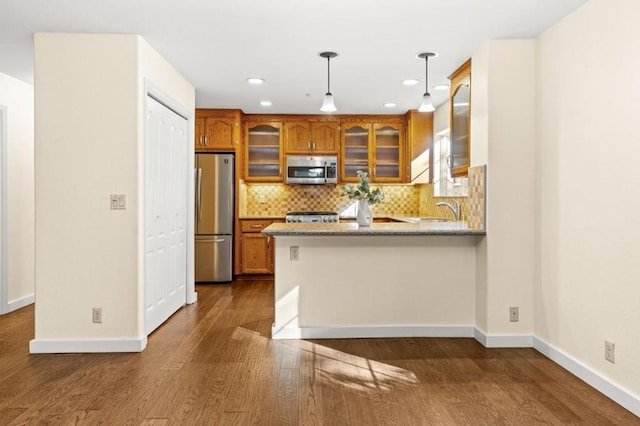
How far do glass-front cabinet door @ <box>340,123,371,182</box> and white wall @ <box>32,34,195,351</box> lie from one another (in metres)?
3.84

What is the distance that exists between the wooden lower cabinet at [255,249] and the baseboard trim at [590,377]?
3.98 metres

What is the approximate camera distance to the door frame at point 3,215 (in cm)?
490

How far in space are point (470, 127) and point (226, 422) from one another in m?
2.99

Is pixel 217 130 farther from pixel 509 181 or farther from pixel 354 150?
pixel 509 181

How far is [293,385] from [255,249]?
4.03m

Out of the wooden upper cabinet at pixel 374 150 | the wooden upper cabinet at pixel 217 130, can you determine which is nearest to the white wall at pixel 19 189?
the wooden upper cabinet at pixel 217 130

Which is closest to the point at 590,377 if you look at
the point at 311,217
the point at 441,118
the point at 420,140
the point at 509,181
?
the point at 509,181

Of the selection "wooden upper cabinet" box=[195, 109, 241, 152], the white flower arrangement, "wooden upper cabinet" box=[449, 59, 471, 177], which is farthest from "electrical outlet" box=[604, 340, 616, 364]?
"wooden upper cabinet" box=[195, 109, 241, 152]

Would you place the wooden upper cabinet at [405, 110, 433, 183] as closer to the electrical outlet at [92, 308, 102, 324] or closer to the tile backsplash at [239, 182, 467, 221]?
the tile backsplash at [239, 182, 467, 221]

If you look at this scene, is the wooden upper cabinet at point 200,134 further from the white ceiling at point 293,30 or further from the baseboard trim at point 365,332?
the baseboard trim at point 365,332

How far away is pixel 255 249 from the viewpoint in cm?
693

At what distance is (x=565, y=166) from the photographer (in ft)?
10.9

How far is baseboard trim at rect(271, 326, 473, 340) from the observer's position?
4059mm

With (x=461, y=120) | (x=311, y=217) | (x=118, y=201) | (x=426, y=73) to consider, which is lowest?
(x=311, y=217)
